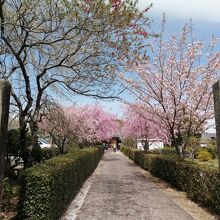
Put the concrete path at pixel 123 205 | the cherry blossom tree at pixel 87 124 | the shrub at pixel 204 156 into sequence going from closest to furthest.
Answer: the concrete path at pixel 123 205, the cherry blossom tree at pixel 87 124, the shrub at pixel 204 156

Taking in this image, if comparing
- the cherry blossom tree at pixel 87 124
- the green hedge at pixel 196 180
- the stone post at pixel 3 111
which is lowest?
the green hedge at pixel 196 180

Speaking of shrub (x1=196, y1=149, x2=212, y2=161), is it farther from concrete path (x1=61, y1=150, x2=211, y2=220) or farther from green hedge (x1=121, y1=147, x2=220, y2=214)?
concrete path (x1=61, y1=150, x2=211, y2=220)

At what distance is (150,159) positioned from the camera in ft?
72.4

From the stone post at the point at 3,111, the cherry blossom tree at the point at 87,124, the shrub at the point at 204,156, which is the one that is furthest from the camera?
the shrub at the point at 204,156

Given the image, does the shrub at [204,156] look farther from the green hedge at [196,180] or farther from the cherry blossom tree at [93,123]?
the green hedge at [196,180]

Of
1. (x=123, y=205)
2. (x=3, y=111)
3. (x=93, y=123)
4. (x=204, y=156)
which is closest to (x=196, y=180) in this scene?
(x=123, y=205)

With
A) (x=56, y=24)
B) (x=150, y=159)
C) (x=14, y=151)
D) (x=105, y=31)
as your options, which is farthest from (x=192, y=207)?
(x=150, y=159)

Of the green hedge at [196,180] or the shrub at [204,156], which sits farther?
the shrub at [204,156]

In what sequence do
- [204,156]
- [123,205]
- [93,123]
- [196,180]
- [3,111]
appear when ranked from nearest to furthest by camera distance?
[3,111]
[123,205]
[196,180]
[93,123]
[204,156]

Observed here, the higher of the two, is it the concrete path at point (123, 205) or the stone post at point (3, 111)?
the stone post at point (3, 111)

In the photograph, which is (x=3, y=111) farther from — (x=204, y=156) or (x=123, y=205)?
(x=204, y=156)

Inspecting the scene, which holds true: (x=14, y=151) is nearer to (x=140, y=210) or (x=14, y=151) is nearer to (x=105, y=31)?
(x=140, y=210)

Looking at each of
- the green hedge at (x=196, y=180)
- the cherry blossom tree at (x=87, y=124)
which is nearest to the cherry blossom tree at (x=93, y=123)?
the cherry blossom tree at (x=87, y=124)

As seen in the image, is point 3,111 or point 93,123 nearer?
point 3,111
